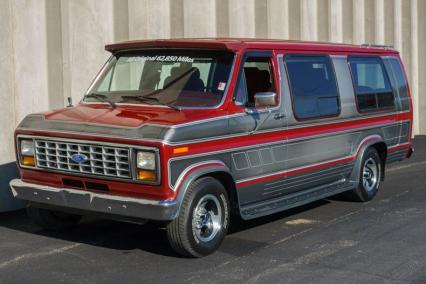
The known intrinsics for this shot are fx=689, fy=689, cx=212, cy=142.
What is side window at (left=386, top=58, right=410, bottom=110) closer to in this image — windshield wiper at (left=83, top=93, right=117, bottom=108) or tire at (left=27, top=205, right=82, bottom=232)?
windshield wiper at (left=83, top=93, right=117, bottom=108)

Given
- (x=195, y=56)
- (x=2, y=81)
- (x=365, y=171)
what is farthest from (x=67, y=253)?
(x=365, y=171)

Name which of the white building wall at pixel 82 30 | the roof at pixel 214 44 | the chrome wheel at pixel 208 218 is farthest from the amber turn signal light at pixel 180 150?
the white building wall at pixel 82 30

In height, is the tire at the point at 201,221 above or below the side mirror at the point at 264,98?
below

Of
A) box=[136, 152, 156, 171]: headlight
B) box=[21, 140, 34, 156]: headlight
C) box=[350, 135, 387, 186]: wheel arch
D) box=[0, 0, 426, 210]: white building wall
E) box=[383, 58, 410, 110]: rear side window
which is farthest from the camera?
box=[383, 58, 410, 110]: rear side window

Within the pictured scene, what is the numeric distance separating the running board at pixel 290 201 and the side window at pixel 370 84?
116 cm

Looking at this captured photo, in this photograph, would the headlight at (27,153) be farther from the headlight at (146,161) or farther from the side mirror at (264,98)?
the side mirror at (264,98)

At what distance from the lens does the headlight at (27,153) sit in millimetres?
6922

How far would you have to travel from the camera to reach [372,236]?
Answer: 747 centimetres

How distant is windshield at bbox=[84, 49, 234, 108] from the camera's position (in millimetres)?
7012

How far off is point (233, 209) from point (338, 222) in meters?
1.73

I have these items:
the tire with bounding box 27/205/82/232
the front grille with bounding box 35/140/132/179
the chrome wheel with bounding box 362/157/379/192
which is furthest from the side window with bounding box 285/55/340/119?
the tire with bounding box 27/205/82/232

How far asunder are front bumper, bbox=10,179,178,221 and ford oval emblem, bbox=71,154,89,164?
0.93 ft

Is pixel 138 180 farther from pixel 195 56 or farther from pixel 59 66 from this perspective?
pixel 59 66

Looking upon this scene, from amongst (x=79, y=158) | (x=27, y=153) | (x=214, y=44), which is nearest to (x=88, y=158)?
(x=79, y=158)
